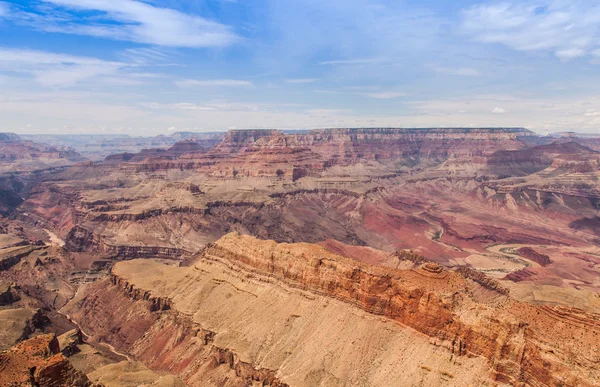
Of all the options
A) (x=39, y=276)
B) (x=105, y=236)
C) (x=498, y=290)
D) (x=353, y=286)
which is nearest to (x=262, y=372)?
(x=353, y=286)

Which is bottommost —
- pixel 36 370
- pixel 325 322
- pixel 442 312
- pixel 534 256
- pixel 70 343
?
pixel 534 256

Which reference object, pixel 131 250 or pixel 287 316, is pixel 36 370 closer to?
pixel 287 316

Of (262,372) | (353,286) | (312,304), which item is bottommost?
(262,372)

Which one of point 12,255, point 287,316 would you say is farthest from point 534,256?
point 12,255

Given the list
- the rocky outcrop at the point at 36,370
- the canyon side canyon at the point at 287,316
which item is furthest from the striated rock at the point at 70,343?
the rocky outcrop at the point at 36,370

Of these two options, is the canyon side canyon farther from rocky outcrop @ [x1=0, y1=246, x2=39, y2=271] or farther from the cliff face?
rocky outcrop @ [x1=0, y1=246, x2=39, y2=271]

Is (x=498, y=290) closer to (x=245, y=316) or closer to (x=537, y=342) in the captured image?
(x=537, y=342)

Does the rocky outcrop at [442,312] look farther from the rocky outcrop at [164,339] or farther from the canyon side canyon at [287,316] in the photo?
the rocky outcrop at [164,339]

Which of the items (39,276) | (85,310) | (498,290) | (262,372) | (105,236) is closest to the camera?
(262,372)

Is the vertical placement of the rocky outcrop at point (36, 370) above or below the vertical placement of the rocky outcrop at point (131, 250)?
above
